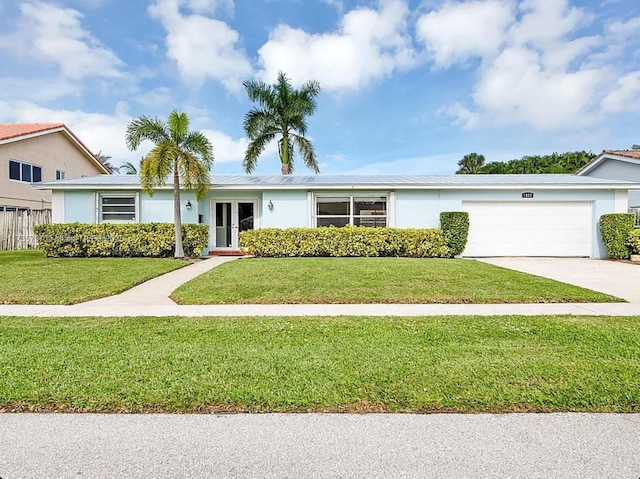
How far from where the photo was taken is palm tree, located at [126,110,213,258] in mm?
12109

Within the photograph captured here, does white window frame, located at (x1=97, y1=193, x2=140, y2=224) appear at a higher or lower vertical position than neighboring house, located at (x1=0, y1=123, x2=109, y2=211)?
lower

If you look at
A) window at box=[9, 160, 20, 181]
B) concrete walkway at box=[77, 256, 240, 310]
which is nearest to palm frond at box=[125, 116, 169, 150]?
concrete walkway at box=[77, 256, 240, 310]

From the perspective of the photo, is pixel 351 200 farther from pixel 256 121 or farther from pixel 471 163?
pixel 471 163

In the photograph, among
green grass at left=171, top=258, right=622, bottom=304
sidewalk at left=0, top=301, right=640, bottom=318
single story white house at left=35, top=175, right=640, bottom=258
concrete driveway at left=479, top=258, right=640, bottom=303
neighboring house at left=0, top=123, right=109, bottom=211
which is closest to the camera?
sidewalk at left=0, top=301, right=640, bottom=318

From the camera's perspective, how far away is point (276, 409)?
2828mm

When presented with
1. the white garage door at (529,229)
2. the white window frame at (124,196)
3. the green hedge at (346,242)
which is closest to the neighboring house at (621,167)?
the white garage door at (529,229)

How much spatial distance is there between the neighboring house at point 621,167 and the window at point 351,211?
12746 millimetres

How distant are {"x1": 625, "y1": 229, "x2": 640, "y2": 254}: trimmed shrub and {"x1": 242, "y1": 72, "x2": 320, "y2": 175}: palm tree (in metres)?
14.2

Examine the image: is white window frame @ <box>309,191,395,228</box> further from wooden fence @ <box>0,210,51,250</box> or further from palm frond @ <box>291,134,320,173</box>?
wooden fence @ <box>0,210,51,250</box>

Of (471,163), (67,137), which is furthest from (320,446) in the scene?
(471,163)

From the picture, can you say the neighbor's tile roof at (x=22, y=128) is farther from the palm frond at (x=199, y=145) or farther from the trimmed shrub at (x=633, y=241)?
the trimmed shrub at (x=633, y=241)

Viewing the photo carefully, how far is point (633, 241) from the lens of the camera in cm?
1294

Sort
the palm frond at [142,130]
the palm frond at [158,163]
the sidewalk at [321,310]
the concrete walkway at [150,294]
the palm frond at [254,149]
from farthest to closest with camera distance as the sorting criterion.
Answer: the palm frond at [254,149] → the palm frond at [142,130] → the palm frond at [158,163] → the concrete walkway at [150,294] → the sidewalk at [321,310]

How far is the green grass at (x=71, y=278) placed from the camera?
7.01m
